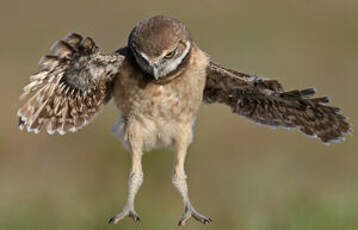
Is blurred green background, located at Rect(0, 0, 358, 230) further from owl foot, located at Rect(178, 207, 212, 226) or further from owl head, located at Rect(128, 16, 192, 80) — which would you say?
owl head, located at Rect(128, 16, 192, 80)

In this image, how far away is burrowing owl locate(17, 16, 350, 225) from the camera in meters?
7.64

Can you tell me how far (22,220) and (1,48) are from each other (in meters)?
9.87

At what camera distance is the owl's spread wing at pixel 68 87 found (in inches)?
288

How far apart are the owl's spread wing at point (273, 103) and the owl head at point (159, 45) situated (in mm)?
409

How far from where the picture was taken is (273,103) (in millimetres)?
8484

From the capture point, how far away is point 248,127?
13.4 meters

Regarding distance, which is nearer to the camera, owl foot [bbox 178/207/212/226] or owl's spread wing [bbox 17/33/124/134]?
owl's spread wing [bbox 17/33/124/134]

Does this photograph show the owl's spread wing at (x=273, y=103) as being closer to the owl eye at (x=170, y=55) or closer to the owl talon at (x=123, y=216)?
the owl eye at (x=170, y=55)

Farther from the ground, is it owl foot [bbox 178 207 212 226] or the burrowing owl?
the burrowing owl

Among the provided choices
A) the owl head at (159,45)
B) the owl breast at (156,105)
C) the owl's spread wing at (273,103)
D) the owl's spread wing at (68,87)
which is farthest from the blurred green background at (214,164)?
the owl head at (159,45)

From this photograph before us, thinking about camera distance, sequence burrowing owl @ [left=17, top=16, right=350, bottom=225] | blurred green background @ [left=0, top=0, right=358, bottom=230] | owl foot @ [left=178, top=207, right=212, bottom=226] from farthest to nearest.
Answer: blurred green background @ [left=0, top=0, right=358, bottom=230]
owl foot @ [left=178, top=207, right=212, bottom=226]
burrowing owl @ [left=17, top=16, right=350, bottom=225]

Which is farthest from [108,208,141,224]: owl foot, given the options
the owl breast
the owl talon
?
the owl breast

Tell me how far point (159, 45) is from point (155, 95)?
57cm

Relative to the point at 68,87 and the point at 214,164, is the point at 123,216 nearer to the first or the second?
the point at 68,87
